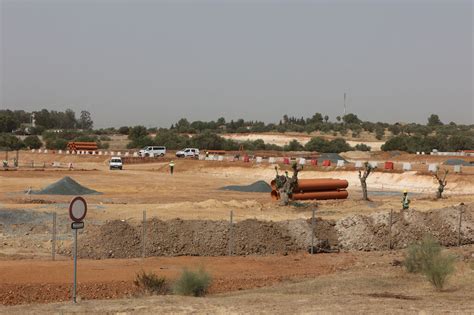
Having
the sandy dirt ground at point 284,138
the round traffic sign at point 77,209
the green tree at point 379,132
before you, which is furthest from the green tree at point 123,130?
the round traffic sign at point 77,209

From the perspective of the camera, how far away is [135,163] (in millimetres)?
90875

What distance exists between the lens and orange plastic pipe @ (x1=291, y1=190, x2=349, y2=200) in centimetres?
3959

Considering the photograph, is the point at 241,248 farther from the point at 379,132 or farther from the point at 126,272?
the point at 379,132

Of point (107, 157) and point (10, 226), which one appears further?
point (107, 157)

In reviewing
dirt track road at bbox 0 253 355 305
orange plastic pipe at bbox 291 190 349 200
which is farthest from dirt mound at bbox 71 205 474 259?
orange plastic pipe at bbox 291 190 349 200

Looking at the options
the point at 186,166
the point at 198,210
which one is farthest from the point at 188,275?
the point at 186,166

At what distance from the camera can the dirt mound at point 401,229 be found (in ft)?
84.7

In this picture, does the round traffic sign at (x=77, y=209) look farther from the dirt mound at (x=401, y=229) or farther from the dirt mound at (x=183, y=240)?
the dirt mound at (x=401, y=229)

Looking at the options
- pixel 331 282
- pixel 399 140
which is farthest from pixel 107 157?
pixel 331 282

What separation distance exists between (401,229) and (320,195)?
14.1m

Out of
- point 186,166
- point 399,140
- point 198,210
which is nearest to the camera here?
point 198,210

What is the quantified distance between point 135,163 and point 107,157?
8267 millimetres

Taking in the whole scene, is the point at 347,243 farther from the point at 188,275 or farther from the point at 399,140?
the point at 399,140

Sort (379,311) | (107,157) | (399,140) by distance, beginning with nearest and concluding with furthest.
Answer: (379,311) → (107,157) → (399,140)
